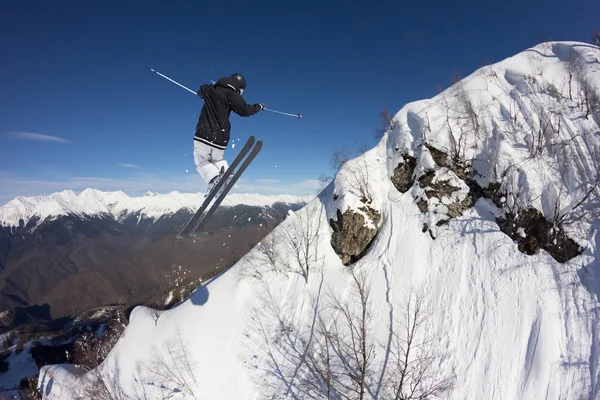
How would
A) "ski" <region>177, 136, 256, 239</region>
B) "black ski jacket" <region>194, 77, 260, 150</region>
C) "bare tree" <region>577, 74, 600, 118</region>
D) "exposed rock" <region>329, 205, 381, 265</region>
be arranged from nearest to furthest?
"black ski jacket" <region>194, 77, 260, 150</region>
"ski" <region>177, 136, 256, 239</region>
"bare tree" <region>577, 74, 600, 118</region>
"exposed rock" <region>329, 205, 381, 265</region>

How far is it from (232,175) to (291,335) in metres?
15.1

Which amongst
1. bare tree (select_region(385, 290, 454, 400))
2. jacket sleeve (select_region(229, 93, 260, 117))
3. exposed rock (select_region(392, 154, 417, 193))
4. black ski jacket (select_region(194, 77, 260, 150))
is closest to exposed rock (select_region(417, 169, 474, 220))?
exposed rock (select_region(392, 154, 417, 193))

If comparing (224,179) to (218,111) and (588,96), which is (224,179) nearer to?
(218,111)

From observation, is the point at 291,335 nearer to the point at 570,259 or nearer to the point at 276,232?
the point at 276,232

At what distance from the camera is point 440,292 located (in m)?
17.1

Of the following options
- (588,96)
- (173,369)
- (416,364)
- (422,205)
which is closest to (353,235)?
(422,205)

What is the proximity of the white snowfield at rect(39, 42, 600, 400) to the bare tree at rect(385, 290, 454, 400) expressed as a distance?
0.13m

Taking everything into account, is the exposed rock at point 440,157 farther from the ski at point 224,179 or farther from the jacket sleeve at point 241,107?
the jacket sleeve at point 241,107

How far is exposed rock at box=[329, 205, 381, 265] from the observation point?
2255cm

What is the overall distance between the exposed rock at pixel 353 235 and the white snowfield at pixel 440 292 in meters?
0.65

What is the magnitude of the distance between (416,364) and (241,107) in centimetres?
1661

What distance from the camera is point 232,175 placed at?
9.72 metres

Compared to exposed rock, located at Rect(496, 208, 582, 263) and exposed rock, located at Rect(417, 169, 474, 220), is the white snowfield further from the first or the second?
exposed rock, located at Rect(417, 169, 474, 220)

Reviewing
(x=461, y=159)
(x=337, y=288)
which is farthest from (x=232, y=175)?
(x=461, y=159)
